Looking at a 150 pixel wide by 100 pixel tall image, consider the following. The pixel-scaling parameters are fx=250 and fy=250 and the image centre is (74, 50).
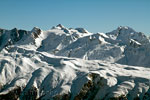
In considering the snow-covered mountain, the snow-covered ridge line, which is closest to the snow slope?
the snow-covered mountain

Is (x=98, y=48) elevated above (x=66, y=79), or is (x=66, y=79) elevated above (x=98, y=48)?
(x=66, y=79)

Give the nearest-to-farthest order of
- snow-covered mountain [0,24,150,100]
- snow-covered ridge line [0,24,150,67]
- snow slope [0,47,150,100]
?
snow-covered mountain [0,24,150,100], snow slope [0,47,150,100], snow-covered ridge line [0,24,150,67]

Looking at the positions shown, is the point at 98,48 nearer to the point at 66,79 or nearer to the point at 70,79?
the point at 70,79

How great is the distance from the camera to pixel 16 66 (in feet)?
361

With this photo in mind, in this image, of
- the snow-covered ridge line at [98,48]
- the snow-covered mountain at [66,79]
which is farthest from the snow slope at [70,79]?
the snow-covered ridge line at [98,48]

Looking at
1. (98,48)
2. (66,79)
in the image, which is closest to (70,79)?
(66,79)

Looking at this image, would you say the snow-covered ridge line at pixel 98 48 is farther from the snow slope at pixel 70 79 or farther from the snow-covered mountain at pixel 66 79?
the snow slope at pixel 70 79

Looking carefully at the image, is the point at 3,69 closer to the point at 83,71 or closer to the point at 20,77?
the point at 20,77

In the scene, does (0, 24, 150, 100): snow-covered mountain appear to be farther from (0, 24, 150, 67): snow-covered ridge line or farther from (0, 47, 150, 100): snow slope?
(0, 24, 150, 67): snow-covered ridge line

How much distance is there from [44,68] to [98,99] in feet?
104

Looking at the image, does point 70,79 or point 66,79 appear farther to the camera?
point 66,79

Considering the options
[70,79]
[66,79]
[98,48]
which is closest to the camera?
[70,79]

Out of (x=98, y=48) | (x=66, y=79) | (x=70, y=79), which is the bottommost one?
(x=98, y=48)

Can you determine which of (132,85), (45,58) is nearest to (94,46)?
(45,58)
